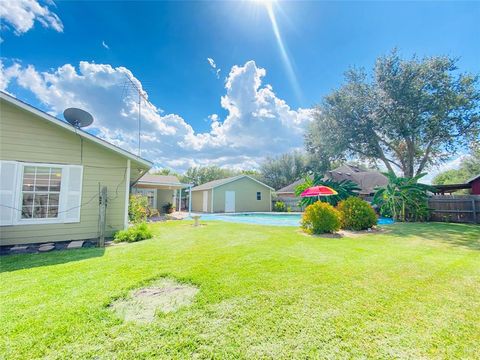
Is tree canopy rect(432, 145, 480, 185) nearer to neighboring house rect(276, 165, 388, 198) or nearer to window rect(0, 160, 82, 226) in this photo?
neighboring house rect(276, 165, 388, 198)

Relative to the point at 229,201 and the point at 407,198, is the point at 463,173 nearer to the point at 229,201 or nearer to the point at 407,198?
the point at 407,198

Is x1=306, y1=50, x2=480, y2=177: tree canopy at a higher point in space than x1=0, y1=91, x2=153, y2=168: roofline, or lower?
higher

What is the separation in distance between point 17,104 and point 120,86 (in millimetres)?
6125

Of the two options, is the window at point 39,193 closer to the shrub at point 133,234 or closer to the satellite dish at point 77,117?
the shrub at point 133,234

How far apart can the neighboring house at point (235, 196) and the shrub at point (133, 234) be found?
16.1 metres

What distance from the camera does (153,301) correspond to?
3125 mm

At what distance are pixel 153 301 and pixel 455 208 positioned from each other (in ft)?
56.2

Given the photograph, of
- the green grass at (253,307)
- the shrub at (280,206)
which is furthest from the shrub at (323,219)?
the shrub at (280,206)

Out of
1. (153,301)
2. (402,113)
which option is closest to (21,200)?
(153,301)

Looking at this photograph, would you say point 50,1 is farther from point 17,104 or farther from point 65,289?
point 65,289

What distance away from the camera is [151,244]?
6.69m

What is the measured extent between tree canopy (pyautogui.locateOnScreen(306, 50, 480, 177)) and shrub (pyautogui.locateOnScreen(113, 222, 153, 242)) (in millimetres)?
17580

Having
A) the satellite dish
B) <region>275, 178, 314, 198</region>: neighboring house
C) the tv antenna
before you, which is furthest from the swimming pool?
the satellite dish

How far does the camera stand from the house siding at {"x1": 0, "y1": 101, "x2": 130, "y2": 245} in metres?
6.23
